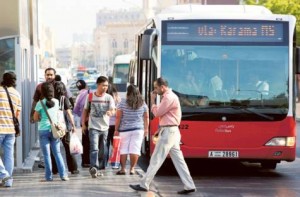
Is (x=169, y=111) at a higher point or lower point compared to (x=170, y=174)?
higher

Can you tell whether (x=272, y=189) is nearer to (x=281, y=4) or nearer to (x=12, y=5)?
(x=12, y=5)

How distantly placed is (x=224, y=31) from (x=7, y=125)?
4390 mm

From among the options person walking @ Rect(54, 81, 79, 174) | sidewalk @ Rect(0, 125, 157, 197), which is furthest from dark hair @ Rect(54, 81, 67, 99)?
sidewalk @ Rect(0, 125, 157, 197)

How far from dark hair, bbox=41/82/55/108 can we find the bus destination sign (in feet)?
8.73

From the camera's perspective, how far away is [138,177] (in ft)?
44.2

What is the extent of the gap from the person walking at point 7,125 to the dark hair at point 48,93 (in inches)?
19.8

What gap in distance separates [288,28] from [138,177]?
3.62 meters

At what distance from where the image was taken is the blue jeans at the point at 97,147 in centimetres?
1329

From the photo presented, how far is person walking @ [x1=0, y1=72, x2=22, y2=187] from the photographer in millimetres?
11695

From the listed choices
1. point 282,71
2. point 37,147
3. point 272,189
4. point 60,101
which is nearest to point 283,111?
point 282,71

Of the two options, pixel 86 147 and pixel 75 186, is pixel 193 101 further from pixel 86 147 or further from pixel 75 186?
pixel 75 186

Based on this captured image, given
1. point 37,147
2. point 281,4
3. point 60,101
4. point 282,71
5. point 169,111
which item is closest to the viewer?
point 169,111

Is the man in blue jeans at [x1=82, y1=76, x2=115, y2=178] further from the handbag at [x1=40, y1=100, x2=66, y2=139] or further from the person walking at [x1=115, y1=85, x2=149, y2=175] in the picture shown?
the handbag at [x1=40, y1=100, x2=66, y2=139]

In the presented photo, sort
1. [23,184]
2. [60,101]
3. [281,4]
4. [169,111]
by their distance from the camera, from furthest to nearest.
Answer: [281,4] < [60,101] < [23,184] < [169,111]
